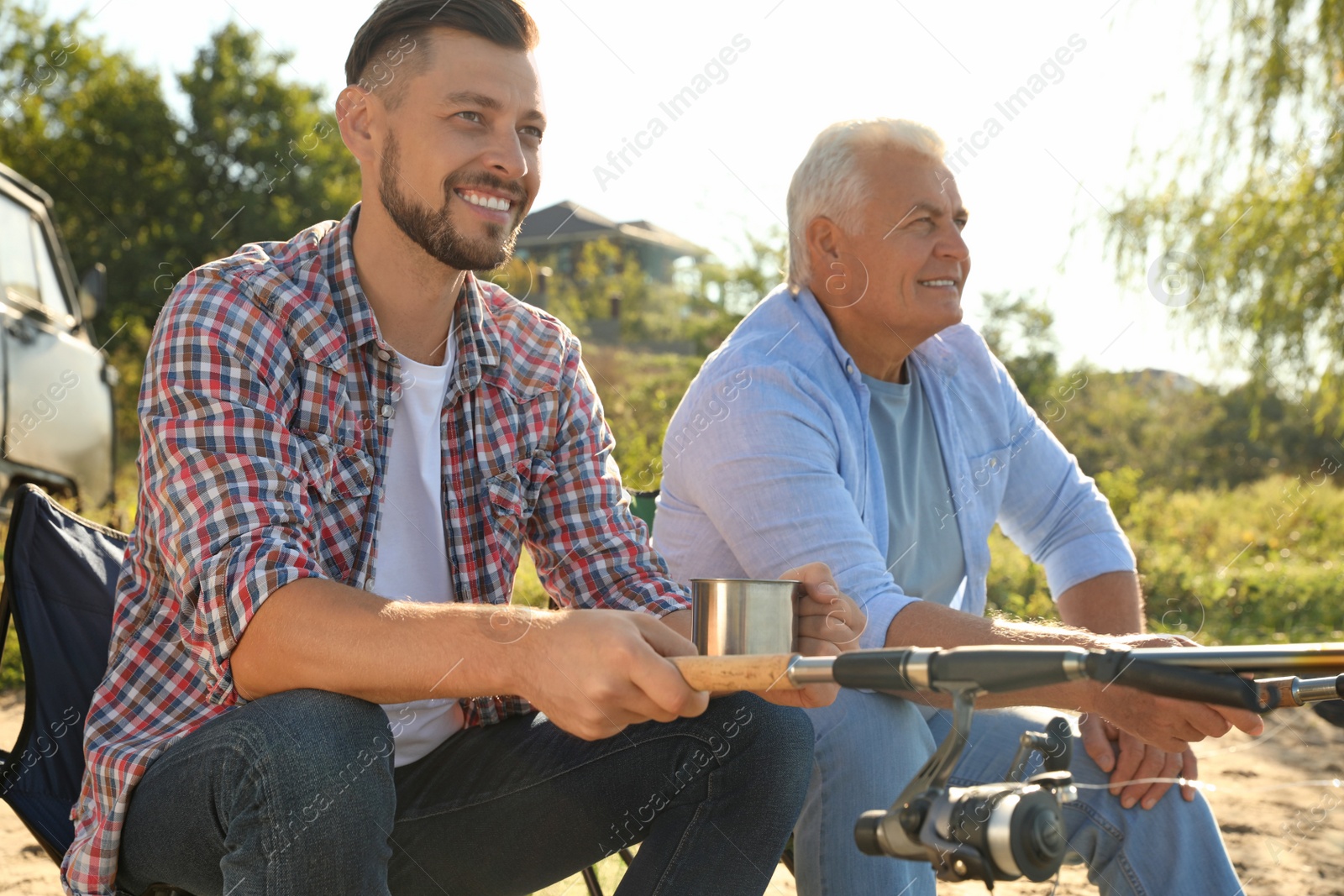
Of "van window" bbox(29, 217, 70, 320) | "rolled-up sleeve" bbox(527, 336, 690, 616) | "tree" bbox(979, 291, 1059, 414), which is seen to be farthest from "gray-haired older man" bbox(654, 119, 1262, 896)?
"tree" bbox(979, 291, 1059, 414)

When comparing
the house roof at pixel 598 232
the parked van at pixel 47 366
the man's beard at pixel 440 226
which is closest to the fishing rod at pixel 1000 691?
the man's beard at pixel 440 226

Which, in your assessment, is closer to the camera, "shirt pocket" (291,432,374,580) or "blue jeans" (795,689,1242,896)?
"shirt pocket" (291,432,374,580)

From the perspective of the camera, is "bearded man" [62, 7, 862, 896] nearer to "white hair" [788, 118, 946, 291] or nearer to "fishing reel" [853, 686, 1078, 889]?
"fishing reel" [853, 686, 1078, 889]

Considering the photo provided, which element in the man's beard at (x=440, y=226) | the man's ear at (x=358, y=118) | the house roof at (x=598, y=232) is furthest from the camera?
the house roof at (x=598, y=232)

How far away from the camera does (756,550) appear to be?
93.2 inches

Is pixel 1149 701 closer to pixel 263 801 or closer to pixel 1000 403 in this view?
pixel 1000 403

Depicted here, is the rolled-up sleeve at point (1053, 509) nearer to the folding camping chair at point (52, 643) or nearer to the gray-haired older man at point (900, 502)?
the gray-haired older man at point (900, 502)

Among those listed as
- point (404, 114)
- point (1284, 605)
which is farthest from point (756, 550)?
point (1284, 605)

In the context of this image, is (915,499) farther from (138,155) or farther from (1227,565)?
(138,155)

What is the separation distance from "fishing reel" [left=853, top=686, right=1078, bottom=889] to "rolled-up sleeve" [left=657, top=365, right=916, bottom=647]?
1094 millimetres

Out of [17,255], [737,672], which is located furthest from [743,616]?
[17,255]

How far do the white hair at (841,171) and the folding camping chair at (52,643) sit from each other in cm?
162

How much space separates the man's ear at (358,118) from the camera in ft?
7.34

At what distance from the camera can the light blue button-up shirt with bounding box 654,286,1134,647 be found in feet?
7.65
